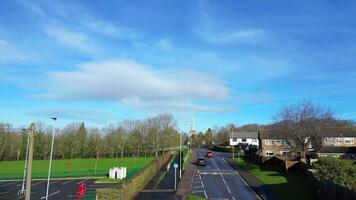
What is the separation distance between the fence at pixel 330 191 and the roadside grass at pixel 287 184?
111 centimetres

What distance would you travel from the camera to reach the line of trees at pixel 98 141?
107 m

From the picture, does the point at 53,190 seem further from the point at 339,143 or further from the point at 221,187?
the point at 339,143

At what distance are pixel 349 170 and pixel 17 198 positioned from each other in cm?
3519

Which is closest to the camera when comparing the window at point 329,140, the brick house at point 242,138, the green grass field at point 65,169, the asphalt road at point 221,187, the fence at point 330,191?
A: the fence at point 330,191

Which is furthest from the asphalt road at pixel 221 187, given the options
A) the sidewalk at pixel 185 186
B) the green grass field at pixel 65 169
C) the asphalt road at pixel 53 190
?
the green grass field at pixel 65 169

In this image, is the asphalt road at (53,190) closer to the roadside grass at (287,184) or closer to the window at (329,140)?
the roadside grass at (287,184)

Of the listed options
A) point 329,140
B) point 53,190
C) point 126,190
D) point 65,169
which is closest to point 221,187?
point 126,190

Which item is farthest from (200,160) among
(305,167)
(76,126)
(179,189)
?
(76,126)

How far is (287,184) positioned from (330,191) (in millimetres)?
14308

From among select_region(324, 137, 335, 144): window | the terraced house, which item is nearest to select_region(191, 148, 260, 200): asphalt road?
the terraced house

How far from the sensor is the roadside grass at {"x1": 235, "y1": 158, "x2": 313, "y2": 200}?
120 feet

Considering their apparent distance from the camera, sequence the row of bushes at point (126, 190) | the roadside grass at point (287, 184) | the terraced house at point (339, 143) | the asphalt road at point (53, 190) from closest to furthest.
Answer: the row of bushes at point (126, 190)
the roadside grass at point (287, 184)
the asphalt road at point (53, 190)
the terraced house at point (339, 143)

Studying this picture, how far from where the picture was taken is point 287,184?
43.9m

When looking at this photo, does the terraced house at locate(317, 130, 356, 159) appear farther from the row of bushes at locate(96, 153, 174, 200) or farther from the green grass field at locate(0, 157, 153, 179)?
the row of bushes at locate(96, 153, 174, 200)
